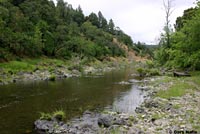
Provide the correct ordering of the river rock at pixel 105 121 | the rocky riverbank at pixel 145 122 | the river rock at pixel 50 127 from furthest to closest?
the river rock at pixel 105 121
the river rock at pixel 50 127
the rocky riverbank at pixel 145 122

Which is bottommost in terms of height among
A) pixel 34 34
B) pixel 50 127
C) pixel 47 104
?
pixel 50 127

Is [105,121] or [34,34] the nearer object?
[105,121]

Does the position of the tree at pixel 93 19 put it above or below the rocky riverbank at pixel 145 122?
above

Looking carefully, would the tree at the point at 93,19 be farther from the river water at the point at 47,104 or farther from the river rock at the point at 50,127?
the river rock at the point at 50,127

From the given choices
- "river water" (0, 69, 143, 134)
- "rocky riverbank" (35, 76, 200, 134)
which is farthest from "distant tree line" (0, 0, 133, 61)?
"rocky riverbank" (35, 76, 200, 134)

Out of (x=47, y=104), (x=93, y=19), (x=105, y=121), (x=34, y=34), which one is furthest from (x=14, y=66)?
(x=93, y=19)

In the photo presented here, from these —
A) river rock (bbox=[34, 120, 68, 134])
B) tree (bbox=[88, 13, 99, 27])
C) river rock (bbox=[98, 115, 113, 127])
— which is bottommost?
river rock (bbox=[34, 120, 68, 134])

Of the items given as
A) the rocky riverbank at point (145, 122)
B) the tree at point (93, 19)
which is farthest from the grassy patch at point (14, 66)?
the tree at point (93, 19)

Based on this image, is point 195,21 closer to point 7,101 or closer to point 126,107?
point 126,107

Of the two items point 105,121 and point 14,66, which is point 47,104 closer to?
point 105,121

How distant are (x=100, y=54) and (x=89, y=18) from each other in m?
75.1

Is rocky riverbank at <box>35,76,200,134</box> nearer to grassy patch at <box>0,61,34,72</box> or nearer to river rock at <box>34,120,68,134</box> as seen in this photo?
river rock at <box>34,120,68,134</box>

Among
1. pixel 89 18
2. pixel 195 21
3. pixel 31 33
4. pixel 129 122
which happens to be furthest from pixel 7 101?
pixel 89 18

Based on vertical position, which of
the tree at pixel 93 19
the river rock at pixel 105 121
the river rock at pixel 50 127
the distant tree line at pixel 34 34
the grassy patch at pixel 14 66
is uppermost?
the tree at pixel 93 19
